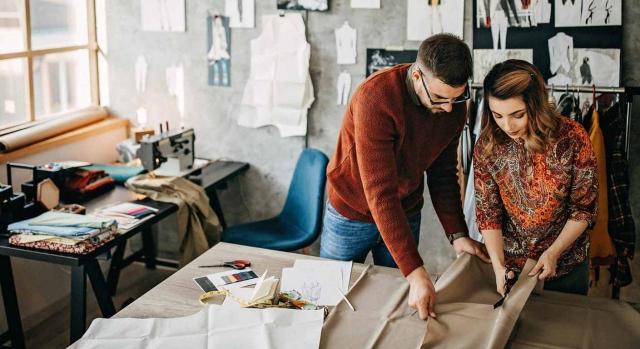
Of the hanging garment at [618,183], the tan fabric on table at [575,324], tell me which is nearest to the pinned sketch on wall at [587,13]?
the hanging garment at [618,183]

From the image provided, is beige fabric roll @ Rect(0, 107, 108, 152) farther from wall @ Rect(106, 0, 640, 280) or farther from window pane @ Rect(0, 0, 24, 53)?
window pane @ Rect(0, 0, 24, 53)

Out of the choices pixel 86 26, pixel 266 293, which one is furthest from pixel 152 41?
pixel 266 293

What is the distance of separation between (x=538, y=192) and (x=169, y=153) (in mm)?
2213

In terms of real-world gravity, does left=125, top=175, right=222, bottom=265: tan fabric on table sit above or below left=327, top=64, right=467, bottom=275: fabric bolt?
below

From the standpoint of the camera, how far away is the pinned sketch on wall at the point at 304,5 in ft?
13.2

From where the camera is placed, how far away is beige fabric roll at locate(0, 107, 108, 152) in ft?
12.2

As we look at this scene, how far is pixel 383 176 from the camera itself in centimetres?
228

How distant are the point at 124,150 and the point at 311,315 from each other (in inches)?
103

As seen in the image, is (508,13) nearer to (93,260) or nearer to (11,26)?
(93,260)

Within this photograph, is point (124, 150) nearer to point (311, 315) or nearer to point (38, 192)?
point (38, 192)

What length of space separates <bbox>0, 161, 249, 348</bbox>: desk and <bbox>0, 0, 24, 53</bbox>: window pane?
3.20ft

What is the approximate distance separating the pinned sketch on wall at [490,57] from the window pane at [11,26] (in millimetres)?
2523

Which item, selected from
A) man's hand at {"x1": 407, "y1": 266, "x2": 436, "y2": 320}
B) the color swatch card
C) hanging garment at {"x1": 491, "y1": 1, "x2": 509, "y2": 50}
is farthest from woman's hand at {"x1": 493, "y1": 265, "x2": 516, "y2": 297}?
hanging garment at {"x1": 491, "y1": 1, "x2": 509, "y2": 50}

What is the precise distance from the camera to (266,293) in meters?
2.29
